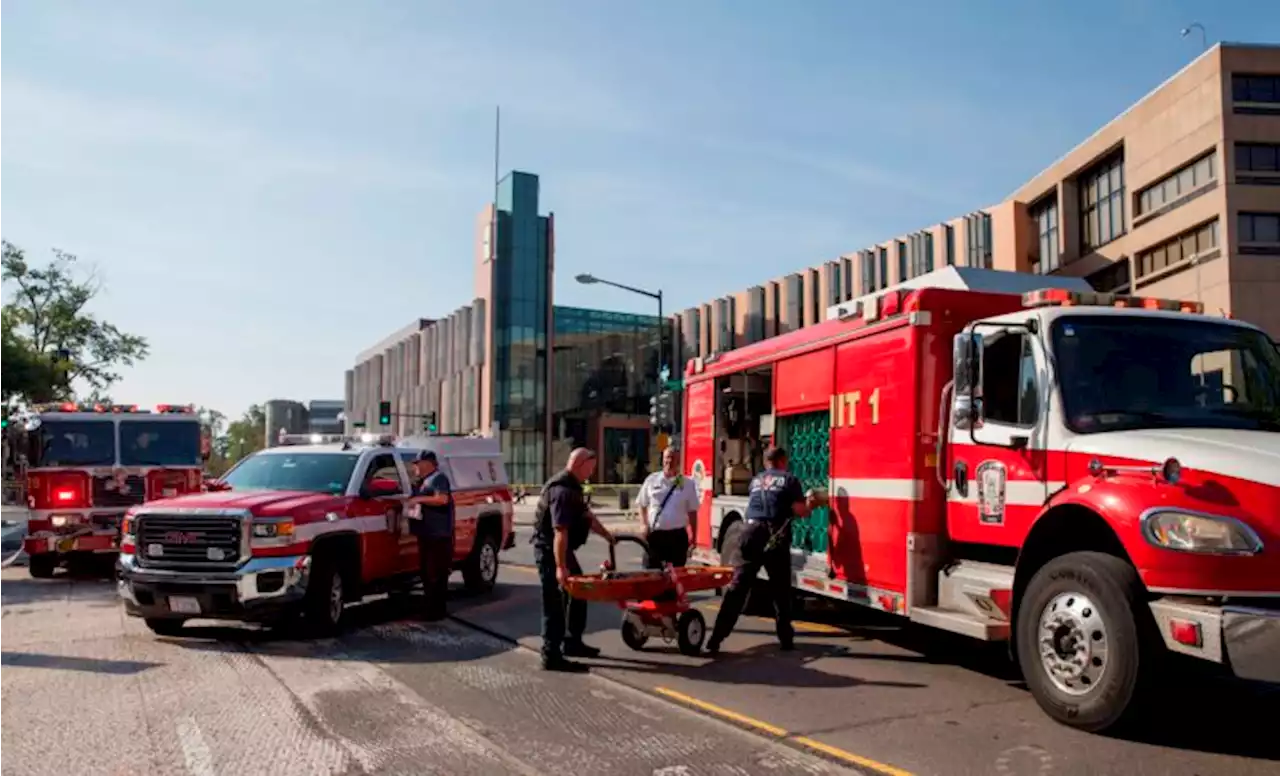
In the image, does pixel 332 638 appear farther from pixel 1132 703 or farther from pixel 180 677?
pixel 1132 703

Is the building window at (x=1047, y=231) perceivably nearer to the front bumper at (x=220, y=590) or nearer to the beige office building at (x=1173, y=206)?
the beige office building at (x=1173, y=206)

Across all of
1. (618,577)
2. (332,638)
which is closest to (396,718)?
(618,577)

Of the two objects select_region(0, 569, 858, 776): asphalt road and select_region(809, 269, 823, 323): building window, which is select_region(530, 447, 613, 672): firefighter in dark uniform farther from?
select_region(809, 269, 823, 323): building window

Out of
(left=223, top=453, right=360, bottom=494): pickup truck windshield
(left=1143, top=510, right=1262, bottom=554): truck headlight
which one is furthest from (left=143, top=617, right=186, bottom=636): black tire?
(left=1143, top=510, right=1262, bottom=554): truck headlight

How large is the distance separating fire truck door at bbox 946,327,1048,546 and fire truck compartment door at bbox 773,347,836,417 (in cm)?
182

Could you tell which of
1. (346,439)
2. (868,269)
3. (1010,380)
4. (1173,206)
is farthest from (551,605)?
(868,269)

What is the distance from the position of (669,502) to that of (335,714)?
4.75 m

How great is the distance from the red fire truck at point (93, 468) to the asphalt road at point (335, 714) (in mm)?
5496

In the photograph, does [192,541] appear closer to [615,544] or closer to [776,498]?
[615,544]

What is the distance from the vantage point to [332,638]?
9.62 m

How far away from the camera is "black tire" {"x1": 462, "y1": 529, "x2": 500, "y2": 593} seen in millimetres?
13070

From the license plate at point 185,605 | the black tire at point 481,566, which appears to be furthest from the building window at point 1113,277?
the license plate at point 185,605

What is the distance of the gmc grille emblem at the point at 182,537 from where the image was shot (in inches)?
363

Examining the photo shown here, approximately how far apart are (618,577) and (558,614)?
698 mm
